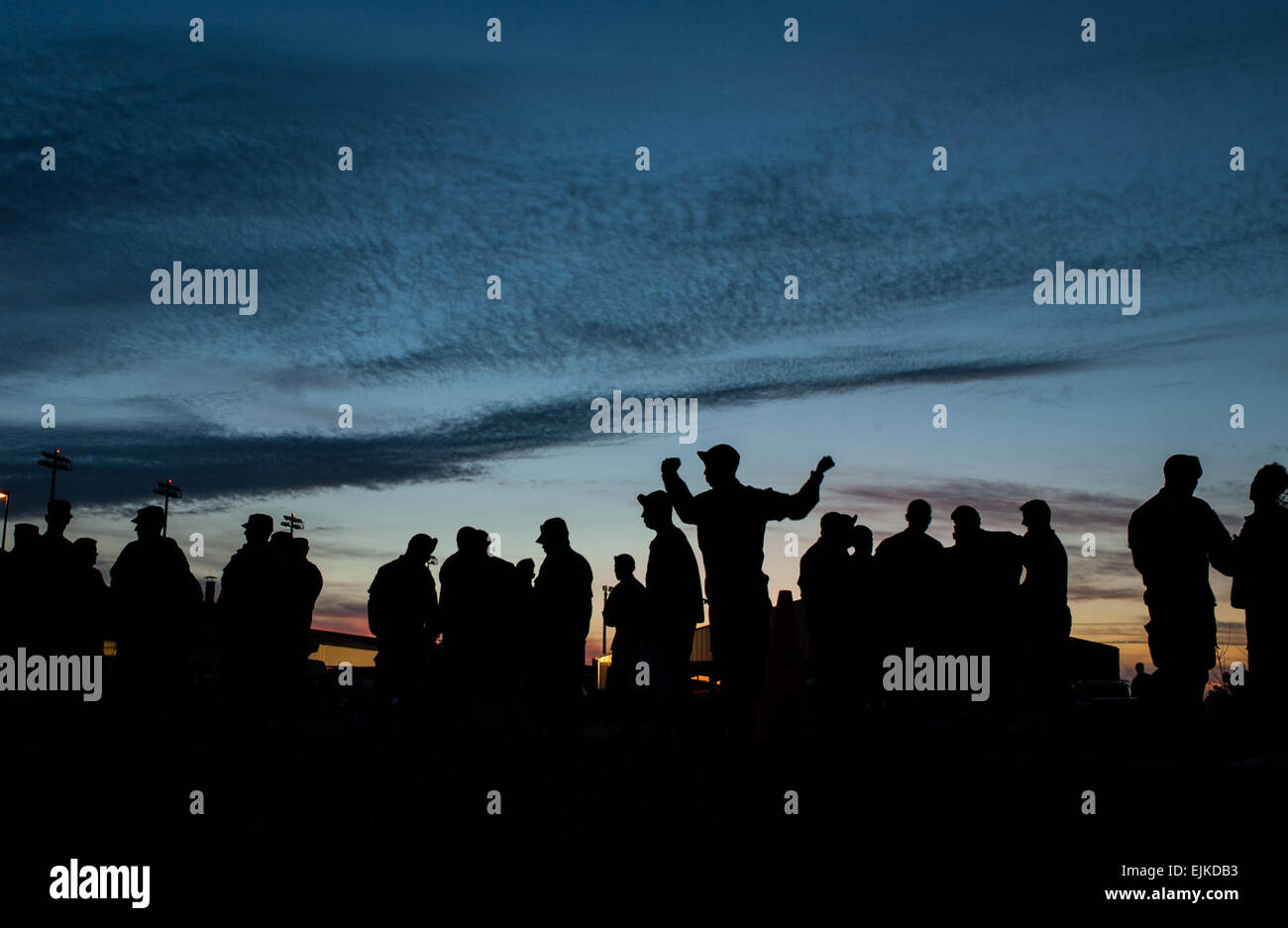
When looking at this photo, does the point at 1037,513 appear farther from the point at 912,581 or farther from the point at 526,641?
the point at 526,641

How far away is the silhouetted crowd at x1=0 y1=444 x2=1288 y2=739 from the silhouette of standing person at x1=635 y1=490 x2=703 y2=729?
0.06ft

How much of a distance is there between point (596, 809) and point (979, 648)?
4088 mm

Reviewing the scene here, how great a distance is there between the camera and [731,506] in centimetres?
718

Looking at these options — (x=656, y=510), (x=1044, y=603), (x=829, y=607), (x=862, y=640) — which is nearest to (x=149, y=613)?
(x=656, y=510)

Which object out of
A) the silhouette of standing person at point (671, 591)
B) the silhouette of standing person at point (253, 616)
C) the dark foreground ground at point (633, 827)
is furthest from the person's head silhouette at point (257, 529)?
the silhouette of standing person at point (671, 591)

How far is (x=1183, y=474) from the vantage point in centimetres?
716

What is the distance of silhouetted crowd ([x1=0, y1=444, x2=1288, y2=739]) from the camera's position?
23.1ft

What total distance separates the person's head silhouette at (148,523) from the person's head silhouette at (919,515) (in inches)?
218

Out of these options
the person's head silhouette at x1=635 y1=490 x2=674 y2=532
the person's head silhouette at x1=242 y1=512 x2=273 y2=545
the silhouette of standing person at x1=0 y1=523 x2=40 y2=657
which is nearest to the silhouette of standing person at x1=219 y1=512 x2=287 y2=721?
the person's head silhouette at x1=242 y1=512 x2=273 y2=545

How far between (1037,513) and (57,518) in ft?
23.9

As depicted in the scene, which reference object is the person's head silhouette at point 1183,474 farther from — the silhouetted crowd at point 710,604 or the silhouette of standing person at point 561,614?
the silhouette of standing person at point 561,614

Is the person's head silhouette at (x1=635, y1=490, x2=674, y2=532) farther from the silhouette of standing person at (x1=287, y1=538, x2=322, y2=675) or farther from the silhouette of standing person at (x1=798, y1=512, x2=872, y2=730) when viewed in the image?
the silhouette of standing person at (x1=287, y1=538, x2=322, y2=675)

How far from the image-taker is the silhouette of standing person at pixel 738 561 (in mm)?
7156

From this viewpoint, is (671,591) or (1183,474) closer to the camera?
(1183,474)
